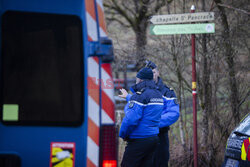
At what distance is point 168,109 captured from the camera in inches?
228

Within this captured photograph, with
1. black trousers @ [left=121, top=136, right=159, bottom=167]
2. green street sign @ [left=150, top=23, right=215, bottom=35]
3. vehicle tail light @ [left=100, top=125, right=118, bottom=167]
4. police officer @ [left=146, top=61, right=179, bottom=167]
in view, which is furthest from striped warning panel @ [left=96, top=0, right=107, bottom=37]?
green street sign @ [left=150, top=23, right=215, bottom=35]

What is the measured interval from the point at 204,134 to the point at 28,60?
552 centimetres

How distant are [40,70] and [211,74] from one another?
18.0 ft

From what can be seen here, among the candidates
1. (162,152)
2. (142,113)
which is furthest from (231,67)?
(142,113)

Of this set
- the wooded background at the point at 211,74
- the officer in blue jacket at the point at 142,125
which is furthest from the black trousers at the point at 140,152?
the wooded background at the point at 211,74

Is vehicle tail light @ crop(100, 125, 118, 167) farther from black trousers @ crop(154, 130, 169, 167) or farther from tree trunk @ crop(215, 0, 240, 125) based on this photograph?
tree trunk @ crop(215, 0, 240, 125)

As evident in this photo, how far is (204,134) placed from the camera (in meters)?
7.76

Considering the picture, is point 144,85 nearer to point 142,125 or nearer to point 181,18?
point 142,125

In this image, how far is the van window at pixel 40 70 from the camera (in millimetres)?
Answer: 2930

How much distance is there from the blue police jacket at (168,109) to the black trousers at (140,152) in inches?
30.3

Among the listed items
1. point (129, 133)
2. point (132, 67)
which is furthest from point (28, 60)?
point (132, 67)

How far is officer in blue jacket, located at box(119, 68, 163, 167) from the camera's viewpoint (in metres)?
4.74

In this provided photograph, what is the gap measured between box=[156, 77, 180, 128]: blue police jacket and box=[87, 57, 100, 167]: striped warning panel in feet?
9.02

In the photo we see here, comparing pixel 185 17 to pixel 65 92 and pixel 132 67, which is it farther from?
pixel 65 92
